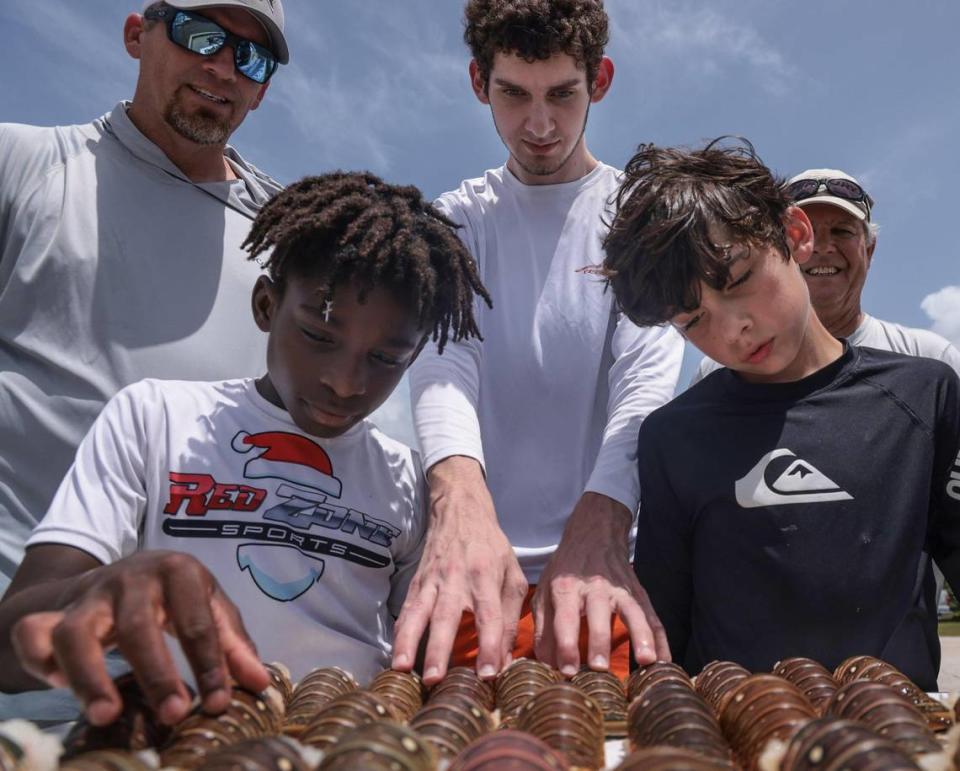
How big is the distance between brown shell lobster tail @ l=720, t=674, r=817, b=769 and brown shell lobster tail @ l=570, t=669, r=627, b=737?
0.31 meters

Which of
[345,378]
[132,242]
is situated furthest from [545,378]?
[132,242]

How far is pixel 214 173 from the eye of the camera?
5184mm

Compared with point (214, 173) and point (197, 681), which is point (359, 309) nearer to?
point (197, 681)

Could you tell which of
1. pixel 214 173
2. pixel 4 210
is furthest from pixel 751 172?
pixel 4 210

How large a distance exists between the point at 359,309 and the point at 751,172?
2.16 metres

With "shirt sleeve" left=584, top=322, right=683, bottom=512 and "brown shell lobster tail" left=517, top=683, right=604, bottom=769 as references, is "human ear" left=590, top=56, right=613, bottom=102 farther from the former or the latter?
"brown shell lobster tail" left=517, top=683, right=604, bottom=769

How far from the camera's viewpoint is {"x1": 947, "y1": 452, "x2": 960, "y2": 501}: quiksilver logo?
12.0 ft

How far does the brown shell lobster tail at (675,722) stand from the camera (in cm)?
214

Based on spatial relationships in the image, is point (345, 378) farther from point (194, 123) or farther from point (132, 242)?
point (194, 123)

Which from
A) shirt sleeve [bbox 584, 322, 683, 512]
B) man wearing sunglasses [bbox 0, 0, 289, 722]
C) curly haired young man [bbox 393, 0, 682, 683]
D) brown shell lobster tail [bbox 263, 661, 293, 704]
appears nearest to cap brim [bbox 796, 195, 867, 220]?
curly haired young man [bbox 393, 0, 682, 683]

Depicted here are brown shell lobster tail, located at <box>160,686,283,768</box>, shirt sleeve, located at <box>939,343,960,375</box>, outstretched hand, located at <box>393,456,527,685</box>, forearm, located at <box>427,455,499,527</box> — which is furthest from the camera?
shirt sleeve, located at <box>939,343,960,375</box>

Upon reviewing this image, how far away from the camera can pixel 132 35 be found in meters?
5.25

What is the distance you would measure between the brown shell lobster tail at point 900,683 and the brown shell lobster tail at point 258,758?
1771 millimetres

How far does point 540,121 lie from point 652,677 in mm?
3070
